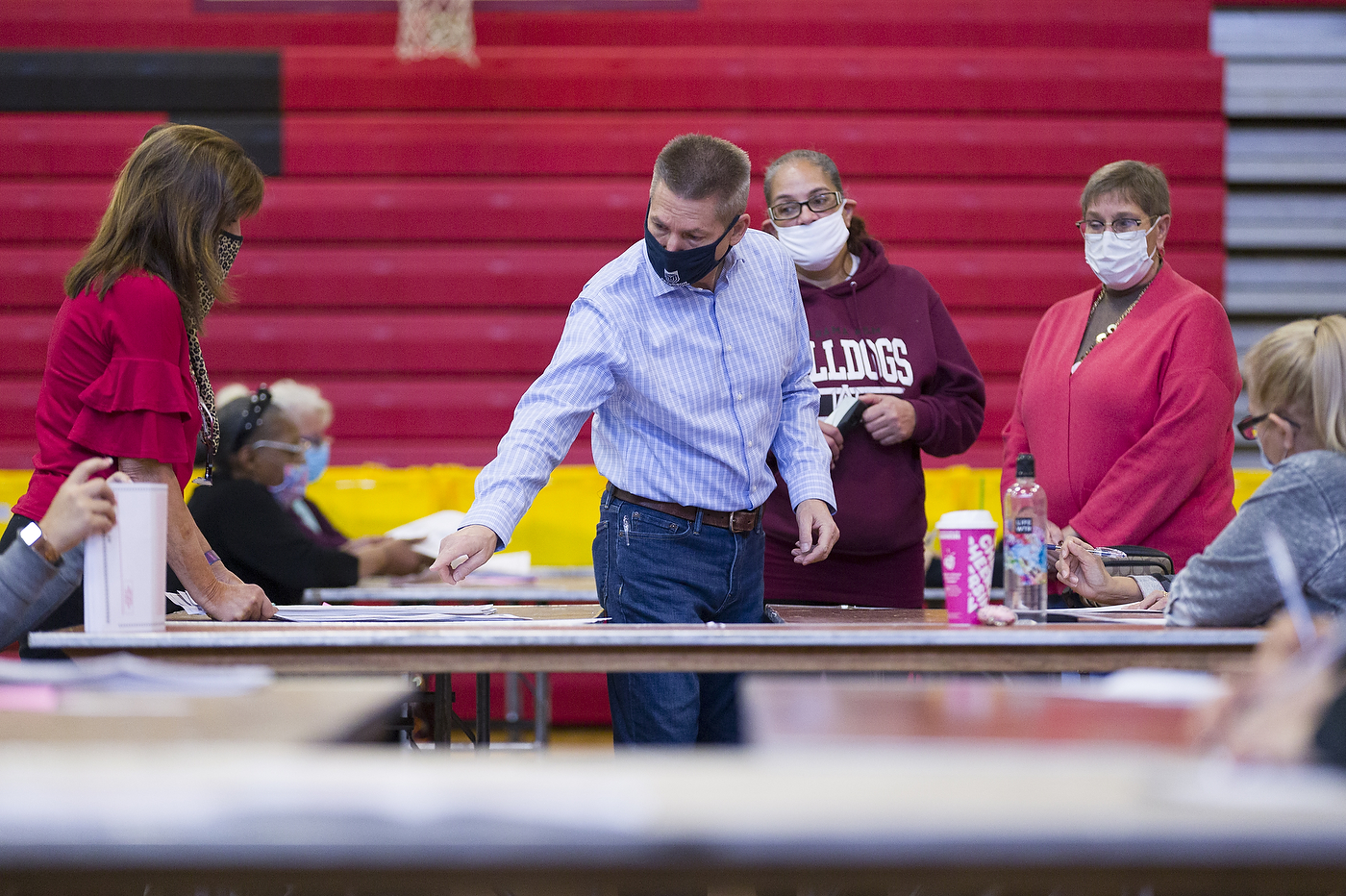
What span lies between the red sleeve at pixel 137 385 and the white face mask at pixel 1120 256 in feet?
5.48

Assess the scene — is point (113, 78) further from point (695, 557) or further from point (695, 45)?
point (695, 557)

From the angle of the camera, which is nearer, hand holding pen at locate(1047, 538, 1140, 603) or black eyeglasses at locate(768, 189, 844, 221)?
hand holding pen at locate(1047, 538, 1140, 603)

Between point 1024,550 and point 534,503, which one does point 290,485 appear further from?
point 1024,550

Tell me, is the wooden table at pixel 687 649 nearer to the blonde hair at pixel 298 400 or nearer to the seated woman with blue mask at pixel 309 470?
the seated woman with blue mask at pixel 309 470

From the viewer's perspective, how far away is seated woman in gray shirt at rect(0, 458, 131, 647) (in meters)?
1.42

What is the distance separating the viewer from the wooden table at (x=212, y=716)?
0.87m

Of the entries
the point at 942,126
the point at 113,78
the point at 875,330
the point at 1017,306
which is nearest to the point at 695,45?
the point at 942,126

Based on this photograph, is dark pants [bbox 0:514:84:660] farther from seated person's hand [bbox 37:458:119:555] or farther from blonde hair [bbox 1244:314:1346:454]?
blonde hair [bbox 1244:314:1346:454]

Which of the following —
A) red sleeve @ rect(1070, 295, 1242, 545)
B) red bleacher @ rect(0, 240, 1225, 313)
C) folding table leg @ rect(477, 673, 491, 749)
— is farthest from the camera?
red bleacher @ rect(0, 240, 1225, 313)

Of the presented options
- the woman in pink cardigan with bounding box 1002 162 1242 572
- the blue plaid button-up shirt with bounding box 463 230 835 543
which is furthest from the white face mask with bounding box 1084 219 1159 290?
the blue plaid button-up shirt with bounding box 463 230 835 543

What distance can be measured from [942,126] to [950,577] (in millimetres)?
3383

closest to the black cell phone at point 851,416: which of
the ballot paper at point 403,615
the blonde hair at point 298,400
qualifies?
the ballot paper at point 403,615

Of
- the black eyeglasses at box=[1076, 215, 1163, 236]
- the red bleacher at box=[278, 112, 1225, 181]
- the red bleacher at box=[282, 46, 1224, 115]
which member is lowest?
the black eyeglasses at box=[1076, 215, 1163, 236]

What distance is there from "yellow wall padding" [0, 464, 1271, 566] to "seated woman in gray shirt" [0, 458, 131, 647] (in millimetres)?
2564
